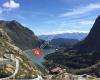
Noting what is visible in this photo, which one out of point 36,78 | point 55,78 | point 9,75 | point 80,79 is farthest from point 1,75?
point 80,79

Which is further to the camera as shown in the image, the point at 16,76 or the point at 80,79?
the point at 16,76

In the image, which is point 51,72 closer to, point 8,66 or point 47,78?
point 47,78

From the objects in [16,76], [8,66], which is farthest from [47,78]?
[8,66]

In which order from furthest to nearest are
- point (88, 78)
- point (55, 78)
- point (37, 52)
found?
point (88, 78)
point (55, 78)
point (37, 52)

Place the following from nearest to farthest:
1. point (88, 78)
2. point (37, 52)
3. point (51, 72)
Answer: point (37, 52) → point (88, 78) → point (51, 72)

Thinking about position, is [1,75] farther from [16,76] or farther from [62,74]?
[62,74]

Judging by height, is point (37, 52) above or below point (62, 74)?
above

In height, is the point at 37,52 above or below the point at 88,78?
above

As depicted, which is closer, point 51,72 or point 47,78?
point 47,78

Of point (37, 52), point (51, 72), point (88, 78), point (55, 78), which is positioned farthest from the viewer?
point (51, 72)
